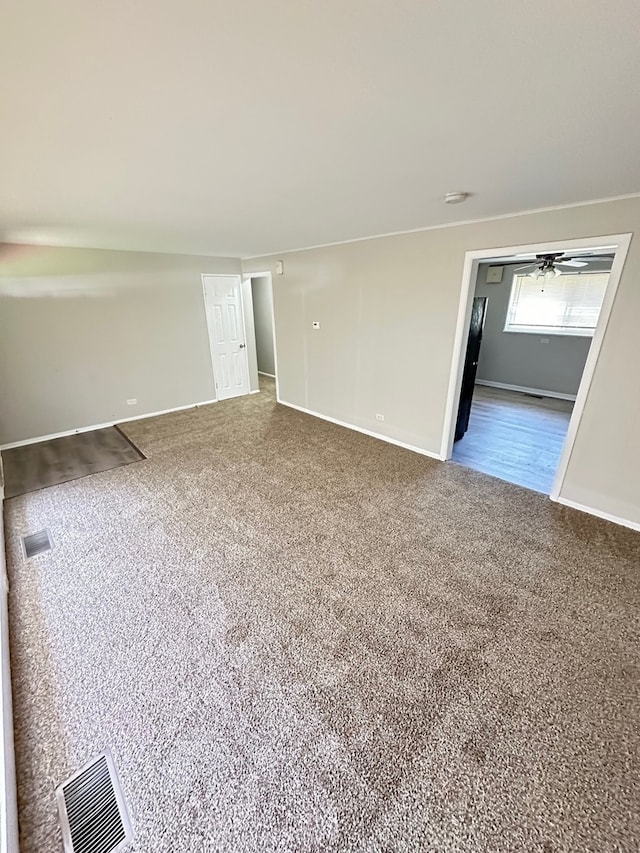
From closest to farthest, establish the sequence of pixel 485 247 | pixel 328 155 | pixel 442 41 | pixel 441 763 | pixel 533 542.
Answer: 1. pixel 442 41
2. pixel 441 763
3. pixel 328 155
4. pixel 533 542
5. pixel 485 247

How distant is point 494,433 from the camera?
461cm

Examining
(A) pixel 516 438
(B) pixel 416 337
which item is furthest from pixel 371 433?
(A) pixel 516 438

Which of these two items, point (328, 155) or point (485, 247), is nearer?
point (328, 155)

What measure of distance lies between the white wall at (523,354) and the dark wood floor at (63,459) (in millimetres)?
6535

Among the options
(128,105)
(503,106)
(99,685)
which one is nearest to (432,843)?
(99,685)

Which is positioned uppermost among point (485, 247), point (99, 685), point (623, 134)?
point (623, 134)

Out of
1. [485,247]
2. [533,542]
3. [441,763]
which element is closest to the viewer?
[441,763]

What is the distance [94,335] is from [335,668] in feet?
16.2

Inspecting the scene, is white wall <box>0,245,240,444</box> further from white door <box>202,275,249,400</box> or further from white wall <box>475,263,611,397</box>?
white wall <box>475,263,611,397</box>

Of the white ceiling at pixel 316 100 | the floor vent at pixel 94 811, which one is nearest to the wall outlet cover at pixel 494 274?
the white ceiling at pixel 316 100

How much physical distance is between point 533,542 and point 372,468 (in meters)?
1.57

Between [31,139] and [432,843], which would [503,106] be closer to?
[31,139]

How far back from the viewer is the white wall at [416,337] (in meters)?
2.53

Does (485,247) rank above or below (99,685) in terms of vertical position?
above
